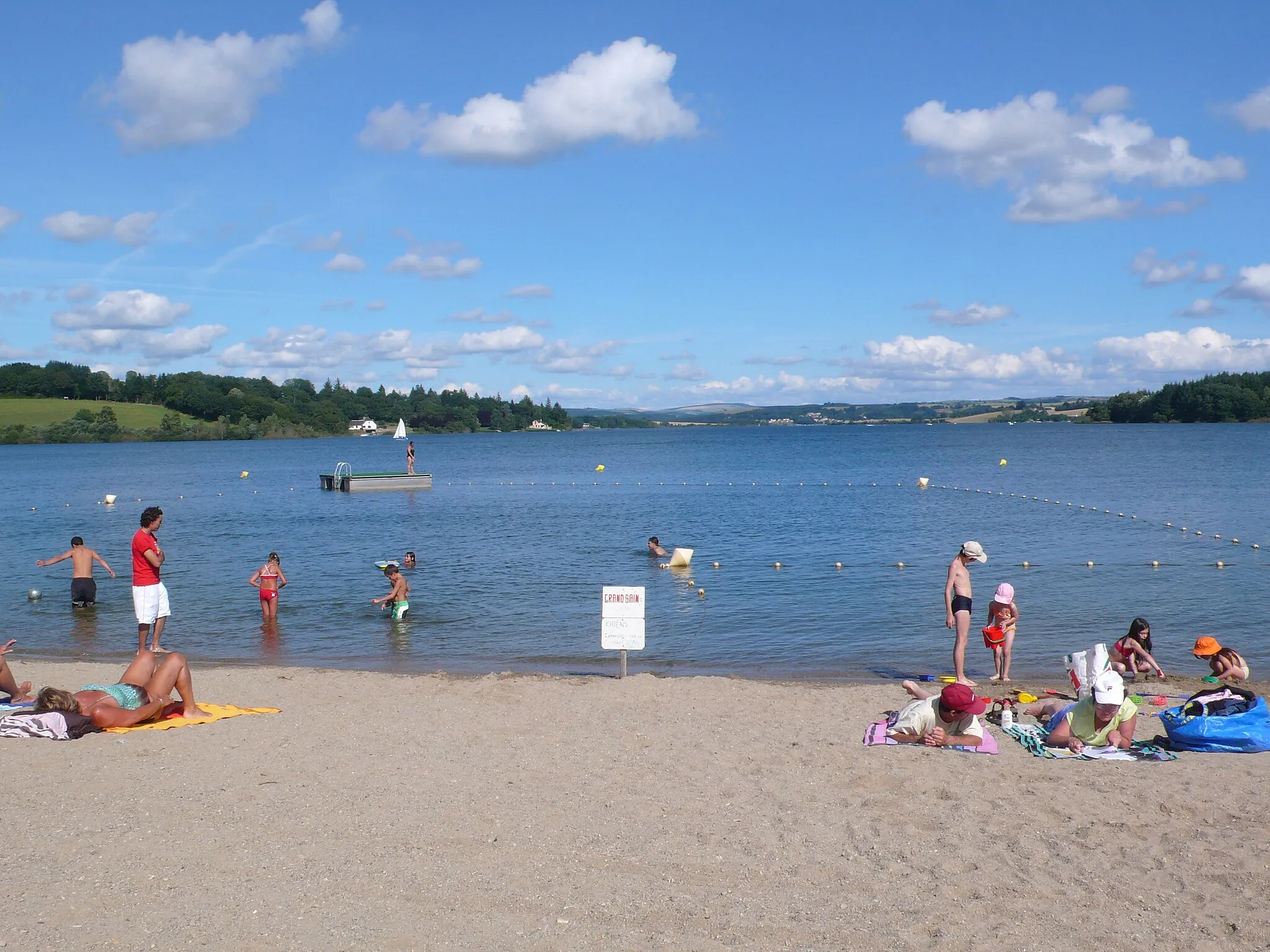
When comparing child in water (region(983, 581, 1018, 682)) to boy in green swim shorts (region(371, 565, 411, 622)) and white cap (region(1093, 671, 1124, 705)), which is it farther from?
boy in green swim shorts (region(371, 565, 411, 622))

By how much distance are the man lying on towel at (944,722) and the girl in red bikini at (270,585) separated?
1210cm

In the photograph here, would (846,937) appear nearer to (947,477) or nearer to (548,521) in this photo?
(548,521)

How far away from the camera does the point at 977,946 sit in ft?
17.9

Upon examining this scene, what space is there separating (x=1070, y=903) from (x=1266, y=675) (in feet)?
29.8

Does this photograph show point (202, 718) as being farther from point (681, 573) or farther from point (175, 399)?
point (175, 399)

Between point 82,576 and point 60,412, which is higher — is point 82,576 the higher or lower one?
the lower one

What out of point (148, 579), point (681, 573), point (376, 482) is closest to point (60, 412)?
point (376, 482)

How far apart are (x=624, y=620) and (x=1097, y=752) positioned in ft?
17.4

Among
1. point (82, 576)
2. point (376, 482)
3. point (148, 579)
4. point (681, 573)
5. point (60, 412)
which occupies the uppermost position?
point (60, 412)

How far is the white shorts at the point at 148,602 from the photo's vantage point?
12.9 m

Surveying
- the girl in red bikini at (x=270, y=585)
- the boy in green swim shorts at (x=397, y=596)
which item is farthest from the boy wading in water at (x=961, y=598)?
the girl in red bikini at (x=270, y=585)

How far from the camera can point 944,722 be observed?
9.30m

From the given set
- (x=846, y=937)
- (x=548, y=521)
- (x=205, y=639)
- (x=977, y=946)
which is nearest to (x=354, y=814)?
(x=846, y=937)

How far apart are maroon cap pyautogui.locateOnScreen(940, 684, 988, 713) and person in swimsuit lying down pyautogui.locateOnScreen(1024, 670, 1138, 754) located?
77 centimetres
